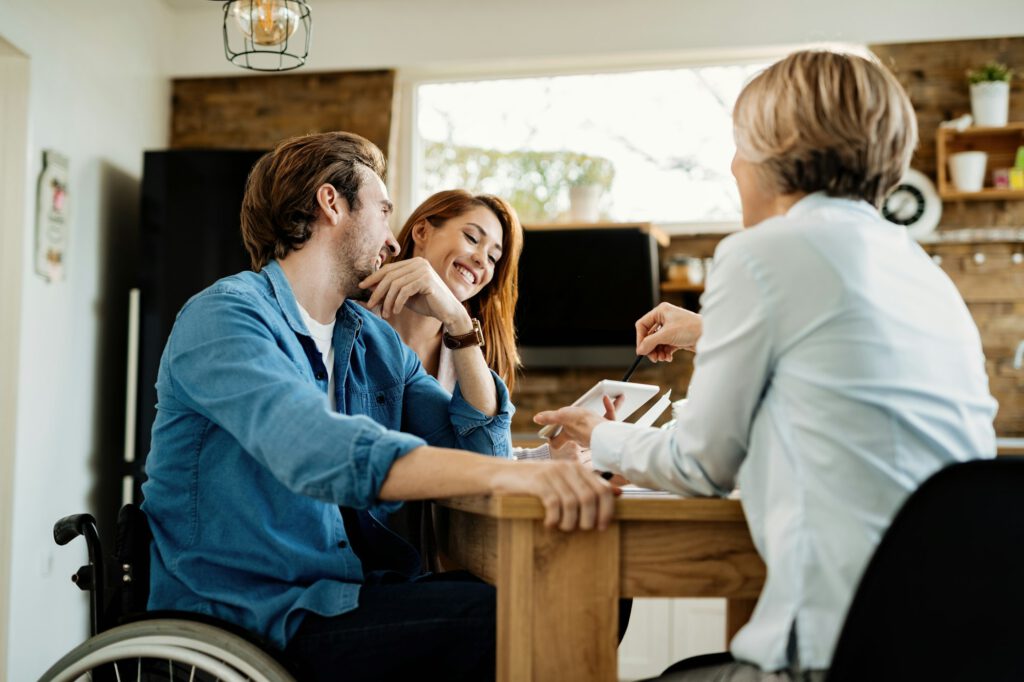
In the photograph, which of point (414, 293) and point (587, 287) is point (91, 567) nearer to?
point (414, 293)

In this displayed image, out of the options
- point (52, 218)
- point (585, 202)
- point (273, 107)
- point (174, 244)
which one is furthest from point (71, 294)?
point (585, 202)

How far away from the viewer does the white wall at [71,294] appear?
360 centimetres

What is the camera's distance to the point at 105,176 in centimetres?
420

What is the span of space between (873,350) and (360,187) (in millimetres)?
1064

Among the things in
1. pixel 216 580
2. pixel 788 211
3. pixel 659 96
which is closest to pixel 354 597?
pixel 216 580

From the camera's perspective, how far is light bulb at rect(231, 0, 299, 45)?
2.62m

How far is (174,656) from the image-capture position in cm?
125

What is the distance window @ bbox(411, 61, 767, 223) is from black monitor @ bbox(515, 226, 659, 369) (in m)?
0.31

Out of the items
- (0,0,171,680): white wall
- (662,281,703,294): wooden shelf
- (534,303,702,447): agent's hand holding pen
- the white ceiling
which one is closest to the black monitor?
(662,281,703,294): wooden shelf

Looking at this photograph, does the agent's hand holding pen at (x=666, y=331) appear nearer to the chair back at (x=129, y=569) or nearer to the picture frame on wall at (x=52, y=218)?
the chair back at (x=129, y=569)

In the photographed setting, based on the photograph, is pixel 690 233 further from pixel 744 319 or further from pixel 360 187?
pixel 744 319

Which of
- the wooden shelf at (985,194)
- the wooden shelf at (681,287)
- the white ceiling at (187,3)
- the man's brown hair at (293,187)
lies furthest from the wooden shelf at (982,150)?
the man's brown hair at (293,187)

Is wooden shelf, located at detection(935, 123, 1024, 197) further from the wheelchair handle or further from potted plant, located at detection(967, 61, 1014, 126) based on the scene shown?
the wheelchair handle

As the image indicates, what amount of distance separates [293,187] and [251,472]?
0.57 meters
